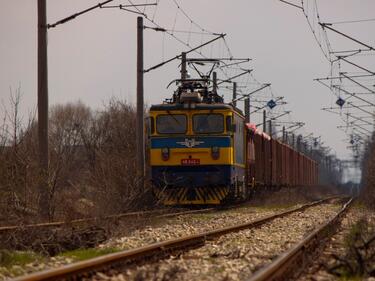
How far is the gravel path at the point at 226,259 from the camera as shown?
373 inches

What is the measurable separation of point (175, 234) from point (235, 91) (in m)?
29.1

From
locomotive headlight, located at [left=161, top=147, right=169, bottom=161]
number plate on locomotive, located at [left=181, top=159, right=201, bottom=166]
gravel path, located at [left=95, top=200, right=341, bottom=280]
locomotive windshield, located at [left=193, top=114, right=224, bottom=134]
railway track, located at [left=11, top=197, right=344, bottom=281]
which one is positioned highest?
locomotive windshield, located at [left=193, top=114, right=224, bottom=134]

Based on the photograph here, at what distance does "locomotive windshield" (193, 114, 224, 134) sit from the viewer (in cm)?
2542

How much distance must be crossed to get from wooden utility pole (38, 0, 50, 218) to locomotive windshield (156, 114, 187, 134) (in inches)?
247

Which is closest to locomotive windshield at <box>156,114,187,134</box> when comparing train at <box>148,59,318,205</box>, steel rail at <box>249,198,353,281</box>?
train at <box>148,59,318,205</box>

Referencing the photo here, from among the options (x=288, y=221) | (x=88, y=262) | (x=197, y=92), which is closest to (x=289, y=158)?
(x=197, y=92)

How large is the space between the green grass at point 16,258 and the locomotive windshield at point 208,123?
45.2 feet

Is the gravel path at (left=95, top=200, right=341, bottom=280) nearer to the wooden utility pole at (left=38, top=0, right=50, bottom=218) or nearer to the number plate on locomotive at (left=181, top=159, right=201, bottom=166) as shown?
the wooden utility pole at (left=38, top=0, right=50, bottom=218)

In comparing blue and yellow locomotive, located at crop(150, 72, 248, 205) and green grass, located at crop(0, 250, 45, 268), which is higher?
blue and yellow locomotive, located at crop(150, 72, 248, 205)

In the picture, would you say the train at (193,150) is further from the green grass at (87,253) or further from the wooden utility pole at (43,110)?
the green grass at (87,253)

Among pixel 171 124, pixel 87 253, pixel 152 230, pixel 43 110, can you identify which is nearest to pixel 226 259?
pixel 87 253

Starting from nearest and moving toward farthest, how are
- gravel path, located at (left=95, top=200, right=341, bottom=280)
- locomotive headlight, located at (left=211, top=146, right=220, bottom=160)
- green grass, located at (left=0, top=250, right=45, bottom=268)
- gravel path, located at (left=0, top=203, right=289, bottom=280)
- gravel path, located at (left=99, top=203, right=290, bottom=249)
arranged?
gravel path, located at (left=95, top=200, right=341, bottom=280), gravel path, located at (left=0, top=203, right=289, bottom=280), green grass, located at (left=0, top=250, right=45, bottom=268), gravel path, located at (left=99, top=203, right=290, bottom=249), locomotive headlight, located at (left=211, top=146, right=220, bottom=160)

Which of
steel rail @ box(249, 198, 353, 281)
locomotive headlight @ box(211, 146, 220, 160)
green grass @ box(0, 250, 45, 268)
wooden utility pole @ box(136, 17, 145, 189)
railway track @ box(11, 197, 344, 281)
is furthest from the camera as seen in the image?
wooden utility pole @ box(136, 17, 145, 189)

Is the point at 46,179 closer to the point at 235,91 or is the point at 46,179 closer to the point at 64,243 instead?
the point at 64,243
